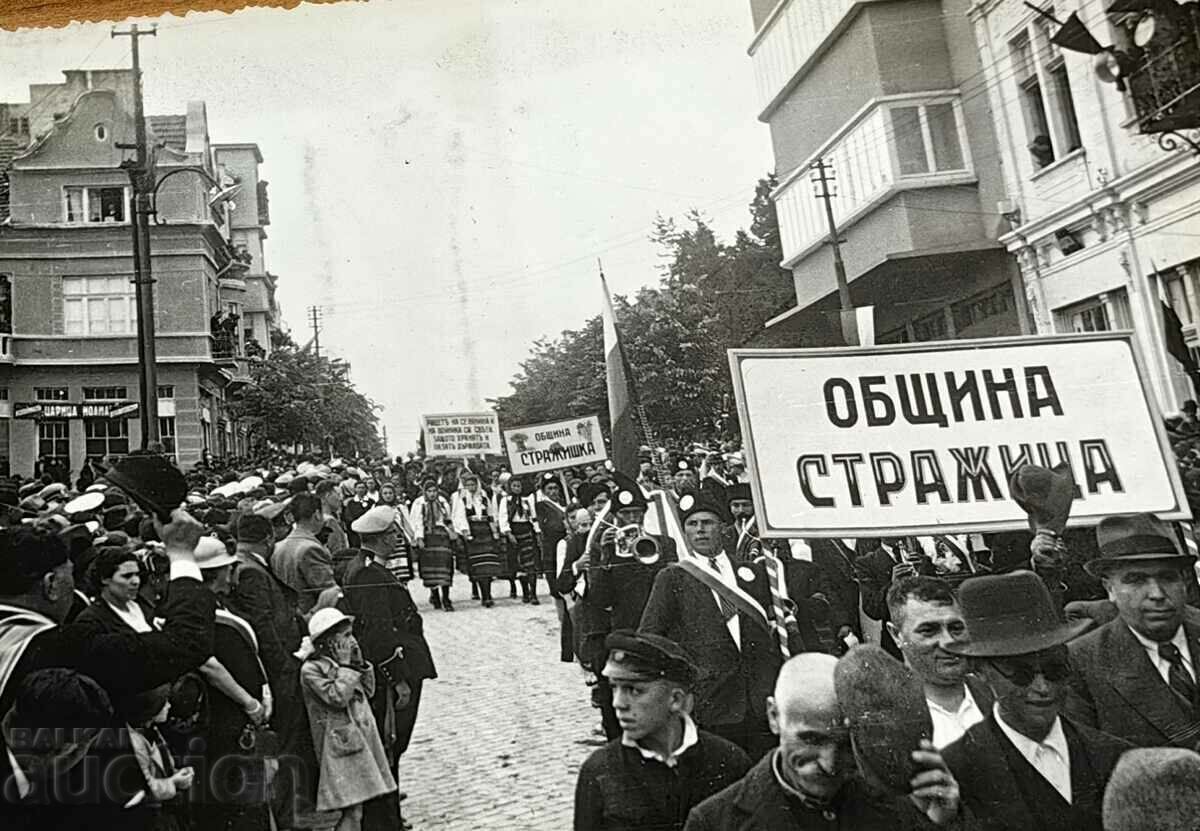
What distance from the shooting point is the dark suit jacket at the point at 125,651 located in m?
1.40

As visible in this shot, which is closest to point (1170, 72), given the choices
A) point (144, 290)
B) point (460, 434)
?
point (460, 434)

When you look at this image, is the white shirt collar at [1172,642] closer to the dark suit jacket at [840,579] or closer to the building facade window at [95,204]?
the dark suit jacket at [840,579]

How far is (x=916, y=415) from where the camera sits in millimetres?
1983

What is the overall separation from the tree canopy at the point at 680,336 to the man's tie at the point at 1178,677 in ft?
3.33

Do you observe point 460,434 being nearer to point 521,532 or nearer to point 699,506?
point 699,506

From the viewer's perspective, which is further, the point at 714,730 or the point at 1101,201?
the point at 1101,201

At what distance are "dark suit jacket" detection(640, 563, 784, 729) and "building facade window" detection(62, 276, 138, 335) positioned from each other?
1444 mm

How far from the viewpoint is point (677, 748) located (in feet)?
5.24

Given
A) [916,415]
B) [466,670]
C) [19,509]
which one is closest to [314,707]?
[466,670]

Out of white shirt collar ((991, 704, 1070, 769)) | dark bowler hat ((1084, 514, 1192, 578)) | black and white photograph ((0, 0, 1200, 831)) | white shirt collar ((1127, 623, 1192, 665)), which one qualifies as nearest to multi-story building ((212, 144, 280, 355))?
black and white photograph ((0, 0, 1200, 831))

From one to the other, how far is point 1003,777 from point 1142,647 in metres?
0.46

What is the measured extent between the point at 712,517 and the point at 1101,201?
1.14 m

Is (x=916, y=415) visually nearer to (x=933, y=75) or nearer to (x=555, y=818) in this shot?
(x=933, y=75)

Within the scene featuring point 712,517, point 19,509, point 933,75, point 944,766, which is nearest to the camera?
point 944,766
